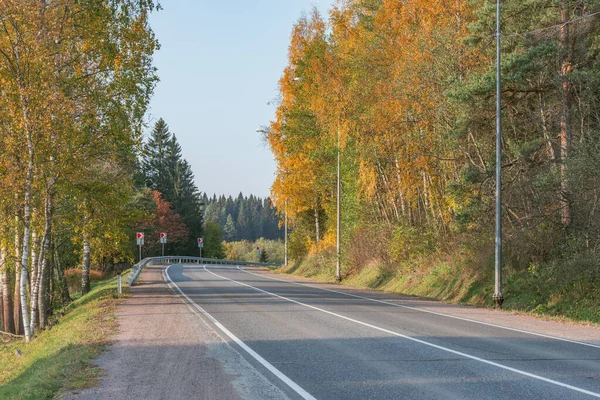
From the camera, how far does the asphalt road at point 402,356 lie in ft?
25.5

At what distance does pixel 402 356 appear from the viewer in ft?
33.5

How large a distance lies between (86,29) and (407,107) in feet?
40.8

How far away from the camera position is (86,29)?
20.6 m

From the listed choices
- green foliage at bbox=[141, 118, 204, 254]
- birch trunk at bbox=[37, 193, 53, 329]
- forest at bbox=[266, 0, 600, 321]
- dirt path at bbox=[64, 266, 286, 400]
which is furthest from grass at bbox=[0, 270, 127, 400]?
green foliage at bbox=[141, 118, 204, 254]

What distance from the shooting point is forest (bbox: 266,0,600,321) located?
59.2ft

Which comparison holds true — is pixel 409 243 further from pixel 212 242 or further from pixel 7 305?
pixel 212 242

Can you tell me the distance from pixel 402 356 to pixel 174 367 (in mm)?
3731

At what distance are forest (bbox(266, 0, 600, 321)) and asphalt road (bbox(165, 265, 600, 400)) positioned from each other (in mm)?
4999

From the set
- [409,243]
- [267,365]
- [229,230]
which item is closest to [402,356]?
[267,365]

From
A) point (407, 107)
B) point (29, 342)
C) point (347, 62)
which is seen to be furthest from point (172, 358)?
point (347, 62)

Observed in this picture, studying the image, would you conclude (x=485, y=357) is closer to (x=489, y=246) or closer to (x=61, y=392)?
(x=61, y=392)

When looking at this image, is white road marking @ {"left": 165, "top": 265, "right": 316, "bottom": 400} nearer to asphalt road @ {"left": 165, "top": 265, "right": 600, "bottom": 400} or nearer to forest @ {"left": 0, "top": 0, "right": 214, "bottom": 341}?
asphalt road @ {"left": 165, "top": 265, "right": 600, "bottom": 400}

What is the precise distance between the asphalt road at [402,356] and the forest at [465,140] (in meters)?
5.00

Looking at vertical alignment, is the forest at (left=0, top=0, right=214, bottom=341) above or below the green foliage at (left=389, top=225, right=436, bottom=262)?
above
